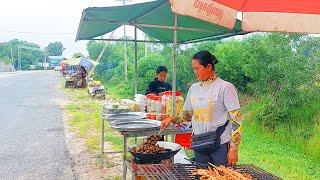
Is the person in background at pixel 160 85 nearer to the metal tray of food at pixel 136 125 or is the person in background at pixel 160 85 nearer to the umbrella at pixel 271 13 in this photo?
the metal tray of food at pixel 136 125

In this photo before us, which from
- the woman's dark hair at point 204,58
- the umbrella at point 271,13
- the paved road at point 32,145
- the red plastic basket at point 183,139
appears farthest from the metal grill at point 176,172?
the paved road at point 32,145

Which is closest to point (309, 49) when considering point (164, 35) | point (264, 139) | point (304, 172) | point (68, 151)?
point (264, 139)

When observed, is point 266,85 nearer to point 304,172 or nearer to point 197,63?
point 304,172

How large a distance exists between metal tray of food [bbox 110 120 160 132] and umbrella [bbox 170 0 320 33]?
1.92 m

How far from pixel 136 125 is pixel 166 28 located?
3.80 feet

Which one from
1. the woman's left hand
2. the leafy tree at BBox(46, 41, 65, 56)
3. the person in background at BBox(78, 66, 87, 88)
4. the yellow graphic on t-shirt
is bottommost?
the person in background at BBox(78, 66, 87, 88)

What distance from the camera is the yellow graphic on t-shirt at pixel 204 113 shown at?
3746mm

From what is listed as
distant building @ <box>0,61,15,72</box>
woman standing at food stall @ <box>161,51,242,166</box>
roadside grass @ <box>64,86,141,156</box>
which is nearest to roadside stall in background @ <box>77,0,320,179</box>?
woman standing at food stall @ <box>161,51,242,166</box>

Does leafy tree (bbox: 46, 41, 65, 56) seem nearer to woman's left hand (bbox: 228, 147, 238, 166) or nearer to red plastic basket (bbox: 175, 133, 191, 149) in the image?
red plastic basket (bbox: 175, 133, 191, 149)

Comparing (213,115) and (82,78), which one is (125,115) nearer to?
(213,115)

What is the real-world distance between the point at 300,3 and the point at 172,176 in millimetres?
1638

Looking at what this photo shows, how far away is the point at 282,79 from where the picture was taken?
413 inches

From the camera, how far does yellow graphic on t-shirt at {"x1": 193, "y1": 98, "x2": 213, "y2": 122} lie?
3.75 meters

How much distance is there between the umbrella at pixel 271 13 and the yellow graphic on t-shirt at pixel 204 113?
1.06 meters
